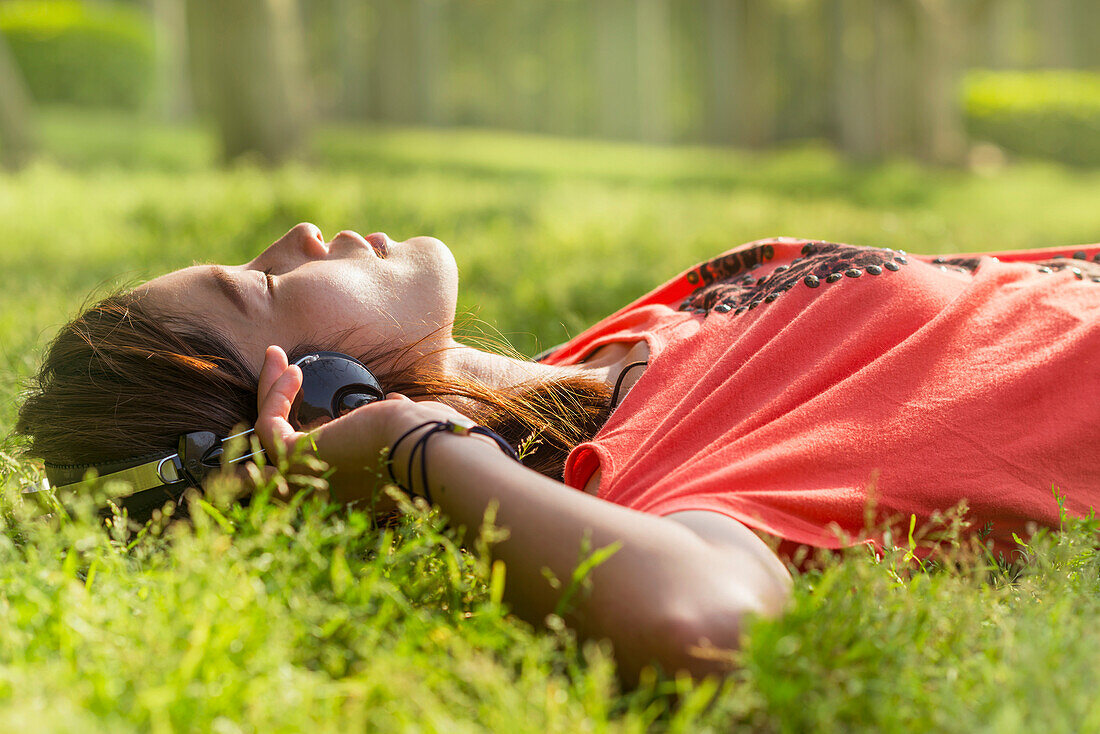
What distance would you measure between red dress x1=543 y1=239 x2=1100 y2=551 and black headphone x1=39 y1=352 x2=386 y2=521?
577mm

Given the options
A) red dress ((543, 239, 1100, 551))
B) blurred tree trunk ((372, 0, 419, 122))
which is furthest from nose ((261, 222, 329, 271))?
blurred tree trunk ((372, 0, 419, 122))

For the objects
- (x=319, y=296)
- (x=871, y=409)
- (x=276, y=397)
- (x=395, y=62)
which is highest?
(x=395, y=62)

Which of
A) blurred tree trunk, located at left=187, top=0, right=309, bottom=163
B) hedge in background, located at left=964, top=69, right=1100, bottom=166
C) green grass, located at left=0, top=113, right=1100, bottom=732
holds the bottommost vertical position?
hedge in background, located at left=964, top=69, right=1100, bottom=166

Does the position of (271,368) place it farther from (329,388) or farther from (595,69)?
(595,69)

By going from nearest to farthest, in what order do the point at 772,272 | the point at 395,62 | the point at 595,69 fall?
the point at 772,272
the point at 395,62
the point at 595,69

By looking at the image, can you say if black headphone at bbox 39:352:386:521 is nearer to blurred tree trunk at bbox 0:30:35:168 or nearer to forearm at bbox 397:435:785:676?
forearm at bbox 397:435:785:676

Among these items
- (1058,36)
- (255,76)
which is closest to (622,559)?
(255,76)

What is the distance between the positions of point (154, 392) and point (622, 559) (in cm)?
130

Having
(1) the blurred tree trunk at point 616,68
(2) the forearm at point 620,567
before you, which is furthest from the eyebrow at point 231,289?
(1) the blurred tree trunk at point 616,68

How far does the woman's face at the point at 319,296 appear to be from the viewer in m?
2.42

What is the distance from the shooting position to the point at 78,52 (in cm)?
1870

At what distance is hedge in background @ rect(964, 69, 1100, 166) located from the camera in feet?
61.9

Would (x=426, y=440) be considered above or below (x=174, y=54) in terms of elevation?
below

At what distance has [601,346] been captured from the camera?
2990 millimetres
